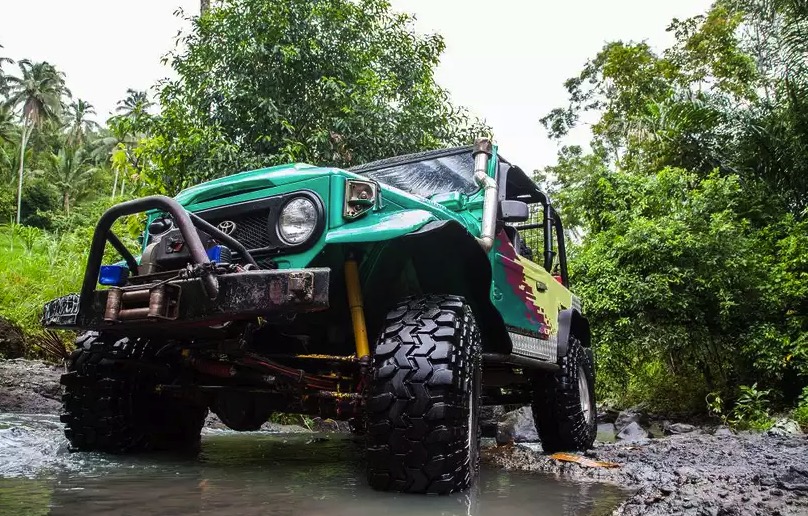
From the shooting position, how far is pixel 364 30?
32.5 feet

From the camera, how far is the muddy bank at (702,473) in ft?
8.52

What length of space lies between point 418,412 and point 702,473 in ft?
6.14

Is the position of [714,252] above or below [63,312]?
above

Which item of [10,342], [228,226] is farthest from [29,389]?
[228,226]

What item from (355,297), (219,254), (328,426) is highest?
(219,254)

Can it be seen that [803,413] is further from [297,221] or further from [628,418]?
[297,221]

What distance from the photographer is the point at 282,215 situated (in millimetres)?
3139

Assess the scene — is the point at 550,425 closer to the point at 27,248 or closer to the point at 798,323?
the point at 798,323

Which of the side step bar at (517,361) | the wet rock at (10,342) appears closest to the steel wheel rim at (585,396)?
the side step bar at (517,361)

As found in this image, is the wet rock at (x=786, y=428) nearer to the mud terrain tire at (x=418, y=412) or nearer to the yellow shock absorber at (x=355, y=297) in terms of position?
the mud terrain tire at (x=418, y=412)

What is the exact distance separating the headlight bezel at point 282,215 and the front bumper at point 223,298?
422mm

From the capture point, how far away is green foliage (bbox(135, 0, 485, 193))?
856 centimetres

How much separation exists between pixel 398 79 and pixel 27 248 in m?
7.45

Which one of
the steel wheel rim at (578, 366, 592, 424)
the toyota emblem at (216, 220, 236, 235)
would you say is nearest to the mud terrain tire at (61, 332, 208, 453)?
the toyota emblem at (216, 220, 236, 235)
